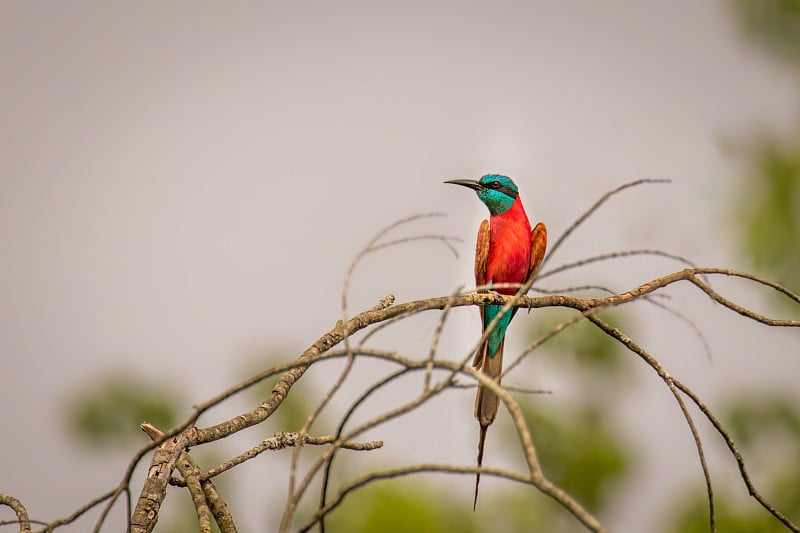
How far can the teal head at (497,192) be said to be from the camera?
2555mm

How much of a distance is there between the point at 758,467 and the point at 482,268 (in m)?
2.50

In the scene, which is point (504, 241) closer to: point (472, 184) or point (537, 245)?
point (537, 245)

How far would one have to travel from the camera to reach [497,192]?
2557mm

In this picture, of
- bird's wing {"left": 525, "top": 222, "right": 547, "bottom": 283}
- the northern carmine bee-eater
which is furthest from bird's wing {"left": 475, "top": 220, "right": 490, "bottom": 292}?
A: bird's wing {"left": 525, "top": 222, "right": 547, "bottom": 283}

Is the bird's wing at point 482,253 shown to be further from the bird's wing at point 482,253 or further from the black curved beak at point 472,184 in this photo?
the black curved beak at point 472,184

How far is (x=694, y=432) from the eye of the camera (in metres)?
1.08

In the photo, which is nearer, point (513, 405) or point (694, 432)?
point (513, 405)

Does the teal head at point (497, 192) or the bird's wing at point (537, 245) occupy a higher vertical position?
the teal head at point (497, 192)

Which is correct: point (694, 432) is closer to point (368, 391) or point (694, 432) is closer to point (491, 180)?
point (368, 391)

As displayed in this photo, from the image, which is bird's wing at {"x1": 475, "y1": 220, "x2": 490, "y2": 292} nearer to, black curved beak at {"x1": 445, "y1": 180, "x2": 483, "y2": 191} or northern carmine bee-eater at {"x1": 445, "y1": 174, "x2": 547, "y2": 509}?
northern carmine bee-eater at {"x1": 445, "y1": 174, "x2": 547, "y2": 509}

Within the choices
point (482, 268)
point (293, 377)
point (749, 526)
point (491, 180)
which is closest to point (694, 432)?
point (293, 377)

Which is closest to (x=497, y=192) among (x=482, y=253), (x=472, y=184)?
(x=472, y=184)

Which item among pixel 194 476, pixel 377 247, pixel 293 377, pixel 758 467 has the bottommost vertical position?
pixel 758 467

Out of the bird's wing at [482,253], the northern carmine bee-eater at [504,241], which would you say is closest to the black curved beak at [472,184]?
the northern carmine bee-eater at [504,241]
